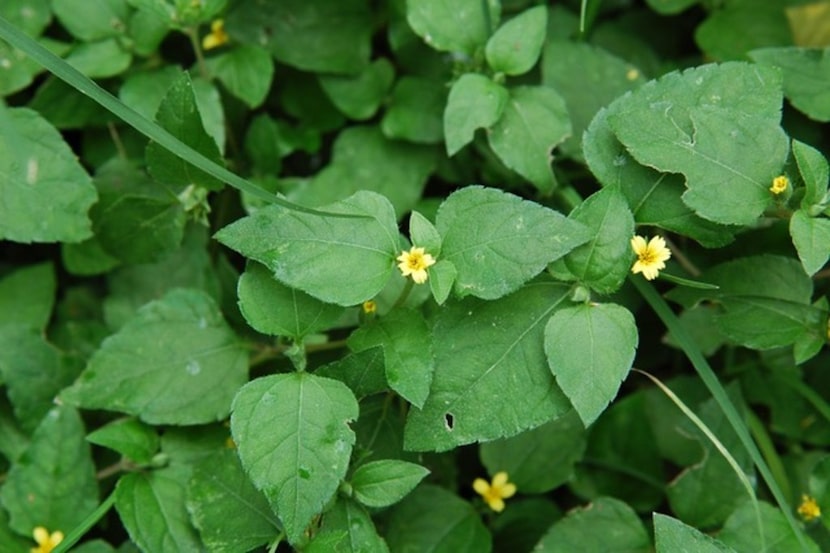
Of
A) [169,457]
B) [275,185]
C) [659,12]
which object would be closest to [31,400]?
[169,457]

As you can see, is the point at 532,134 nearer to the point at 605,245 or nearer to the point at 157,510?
the point at 605,245

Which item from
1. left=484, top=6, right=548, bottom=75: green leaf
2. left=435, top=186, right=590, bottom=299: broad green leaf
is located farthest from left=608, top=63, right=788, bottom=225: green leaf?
left=484, top=6, right=548, bottom=75: green leaf

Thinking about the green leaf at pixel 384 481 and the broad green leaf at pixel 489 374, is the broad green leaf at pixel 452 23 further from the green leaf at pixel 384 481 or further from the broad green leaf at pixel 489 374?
the green leaf at pixel 384 481

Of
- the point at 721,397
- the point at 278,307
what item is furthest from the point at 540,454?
the point at 278,307

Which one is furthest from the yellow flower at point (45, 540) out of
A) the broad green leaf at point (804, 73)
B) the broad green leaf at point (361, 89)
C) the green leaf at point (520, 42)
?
the broad green leaf at point (804, 73)

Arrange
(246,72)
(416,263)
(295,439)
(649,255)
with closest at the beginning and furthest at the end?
(295,439)
(416,263)
(649,255)
(246,72)

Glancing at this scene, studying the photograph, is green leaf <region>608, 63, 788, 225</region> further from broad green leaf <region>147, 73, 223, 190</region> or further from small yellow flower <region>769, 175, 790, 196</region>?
broad green leaf <region>147, 73, 223, 190</region>

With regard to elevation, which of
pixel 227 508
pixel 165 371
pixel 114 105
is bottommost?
pixel 227 508
